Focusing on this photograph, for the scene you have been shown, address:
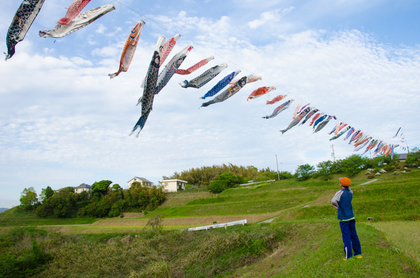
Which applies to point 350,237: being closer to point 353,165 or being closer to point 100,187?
point 353,165

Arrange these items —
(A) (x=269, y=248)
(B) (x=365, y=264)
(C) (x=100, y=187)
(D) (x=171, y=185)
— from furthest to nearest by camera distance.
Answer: (D) (x=171, y=185) < (C) (x=100, y=187) < (A) (x=269, y=248) < (B) (x=365, y=264)

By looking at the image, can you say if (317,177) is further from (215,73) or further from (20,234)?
(20,234)

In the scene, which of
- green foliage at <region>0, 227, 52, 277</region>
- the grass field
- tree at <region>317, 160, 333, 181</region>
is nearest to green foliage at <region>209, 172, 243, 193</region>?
tree at <region>317, 160, 333, 181</region>

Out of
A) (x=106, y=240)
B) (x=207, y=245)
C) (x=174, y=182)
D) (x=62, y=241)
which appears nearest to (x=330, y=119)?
(x=207, y=245)

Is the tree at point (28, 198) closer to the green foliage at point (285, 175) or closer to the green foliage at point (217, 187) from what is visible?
the green foliage at point (217, 187)

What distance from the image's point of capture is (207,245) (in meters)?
11.6

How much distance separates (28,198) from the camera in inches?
1668

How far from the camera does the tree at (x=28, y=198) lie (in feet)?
138

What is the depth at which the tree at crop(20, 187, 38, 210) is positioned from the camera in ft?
138

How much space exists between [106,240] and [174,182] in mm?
31733

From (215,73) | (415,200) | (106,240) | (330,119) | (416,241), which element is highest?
(215,73)

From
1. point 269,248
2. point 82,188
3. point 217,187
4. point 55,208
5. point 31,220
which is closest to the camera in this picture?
point 269,248

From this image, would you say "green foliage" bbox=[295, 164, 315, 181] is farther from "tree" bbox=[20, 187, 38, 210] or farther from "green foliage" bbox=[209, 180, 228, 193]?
"tree" bbox=[20, 187, 38, 210]

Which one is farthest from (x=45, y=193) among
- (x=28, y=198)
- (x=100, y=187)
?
(x=100, y=187)
